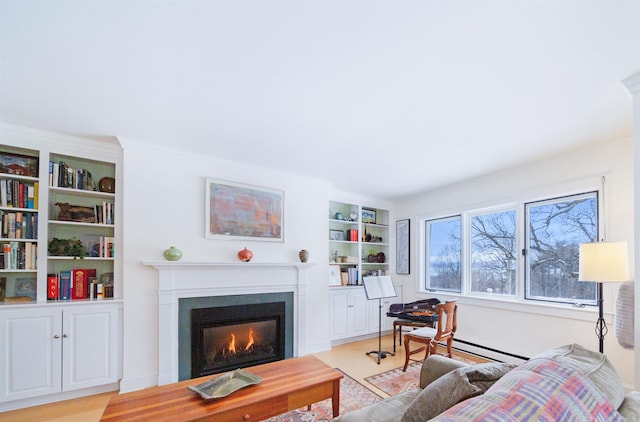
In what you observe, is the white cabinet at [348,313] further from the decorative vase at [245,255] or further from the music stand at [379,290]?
the decorative vase at [245,255]

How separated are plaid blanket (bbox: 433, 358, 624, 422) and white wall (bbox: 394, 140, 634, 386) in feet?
8.11

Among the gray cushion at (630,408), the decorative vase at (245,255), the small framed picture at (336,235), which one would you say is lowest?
the gray cushion at (630,408)

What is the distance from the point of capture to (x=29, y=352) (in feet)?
8.42

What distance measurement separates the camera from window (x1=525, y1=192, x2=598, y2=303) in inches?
123

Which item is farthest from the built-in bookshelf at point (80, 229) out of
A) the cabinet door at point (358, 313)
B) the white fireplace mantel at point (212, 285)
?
the cabinet door at point (358, 313)

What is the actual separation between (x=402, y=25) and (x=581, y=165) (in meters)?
2.88

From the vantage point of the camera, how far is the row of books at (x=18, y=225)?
267 centimetres

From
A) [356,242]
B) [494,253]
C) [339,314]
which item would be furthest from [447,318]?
[356,242]

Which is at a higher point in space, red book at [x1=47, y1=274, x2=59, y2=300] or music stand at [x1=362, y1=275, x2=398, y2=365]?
red book at [x1=47, y1=274, x2=59, y2=300]

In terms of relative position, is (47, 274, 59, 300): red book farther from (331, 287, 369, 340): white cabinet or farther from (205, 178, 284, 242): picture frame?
(331, 287, 369, 340): white cabinet

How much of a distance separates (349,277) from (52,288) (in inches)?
144

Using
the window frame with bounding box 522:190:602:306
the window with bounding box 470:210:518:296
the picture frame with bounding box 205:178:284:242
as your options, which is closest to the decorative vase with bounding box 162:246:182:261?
the picture frame with bounding box 205:178:284:242

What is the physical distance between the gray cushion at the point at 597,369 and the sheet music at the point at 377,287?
2.65 m

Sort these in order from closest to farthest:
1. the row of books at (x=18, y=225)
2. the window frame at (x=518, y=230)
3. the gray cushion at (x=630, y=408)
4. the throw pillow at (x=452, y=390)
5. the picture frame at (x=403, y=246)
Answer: the gray cushion at (x=630, y=408) → the throw pillow at (x=452, y=390) → the row of books at (x=18, y=225) → the window frame at (x=518, y=230) → the picture frame at (x=403, y=246)
